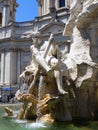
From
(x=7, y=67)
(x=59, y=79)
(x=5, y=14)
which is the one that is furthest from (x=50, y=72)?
(x=5, y=14)

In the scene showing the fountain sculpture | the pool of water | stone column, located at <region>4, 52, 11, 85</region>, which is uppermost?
stone column, located at <region>4, 52, 11, 85</region>

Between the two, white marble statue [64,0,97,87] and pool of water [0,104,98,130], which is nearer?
pool of water [0,104,98,130]

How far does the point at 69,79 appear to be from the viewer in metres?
7.74

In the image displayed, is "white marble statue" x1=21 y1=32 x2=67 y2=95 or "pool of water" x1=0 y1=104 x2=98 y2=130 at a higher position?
"white marble statue" x1=21 y1=32 x2=67 y2=95

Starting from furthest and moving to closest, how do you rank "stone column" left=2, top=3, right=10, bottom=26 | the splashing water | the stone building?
1. "stone column" left=2, top=3, right=10, bottom=26
2. the stone building
3. the splashing water

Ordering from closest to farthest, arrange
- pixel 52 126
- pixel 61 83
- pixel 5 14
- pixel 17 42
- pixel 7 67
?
1. pixel 52 126
2. pixel 61 83
3. pixel 7 67
4. pixel 17 42
5. pixel 5 14

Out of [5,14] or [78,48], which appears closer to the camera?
[78,48]

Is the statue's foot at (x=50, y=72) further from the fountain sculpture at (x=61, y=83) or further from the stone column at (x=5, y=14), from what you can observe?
the stone column at (x=5, y=14)

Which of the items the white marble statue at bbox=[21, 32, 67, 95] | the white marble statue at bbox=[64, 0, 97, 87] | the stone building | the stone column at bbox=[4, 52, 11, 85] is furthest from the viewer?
the stone column at bbox=[4, 52, 11, 85]

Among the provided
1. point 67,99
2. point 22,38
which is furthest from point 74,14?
point 22,38

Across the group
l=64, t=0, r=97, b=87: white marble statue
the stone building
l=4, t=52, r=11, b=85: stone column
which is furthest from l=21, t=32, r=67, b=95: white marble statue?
l=4, t=52, r=11, b=85: stone column

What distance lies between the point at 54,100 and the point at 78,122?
768mm

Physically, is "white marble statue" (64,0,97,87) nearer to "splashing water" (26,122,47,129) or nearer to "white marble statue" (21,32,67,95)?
"white marble statue" (21,32,67,95)

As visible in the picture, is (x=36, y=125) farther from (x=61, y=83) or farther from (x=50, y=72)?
(x=50, y=72)
